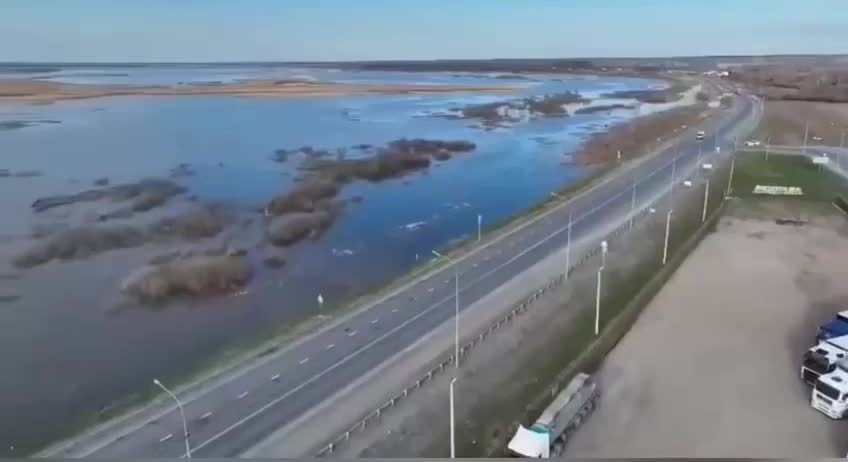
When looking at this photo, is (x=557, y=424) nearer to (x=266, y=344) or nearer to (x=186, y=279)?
(x=266, y=344)

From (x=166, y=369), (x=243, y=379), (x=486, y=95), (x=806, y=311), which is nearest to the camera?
(x=243, y=379)

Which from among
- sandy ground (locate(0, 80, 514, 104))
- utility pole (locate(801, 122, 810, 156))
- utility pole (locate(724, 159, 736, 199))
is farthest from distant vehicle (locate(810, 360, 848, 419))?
utility pole (locate(801, 122, 810, 156))

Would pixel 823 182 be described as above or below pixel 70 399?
above

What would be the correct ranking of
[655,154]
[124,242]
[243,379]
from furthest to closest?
[655,154] → [124,242] → [243,379]

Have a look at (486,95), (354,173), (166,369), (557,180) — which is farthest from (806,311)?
(486,95)

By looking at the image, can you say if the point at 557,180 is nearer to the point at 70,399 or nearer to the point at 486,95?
the point at 70,399

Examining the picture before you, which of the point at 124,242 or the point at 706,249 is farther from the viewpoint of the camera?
the point at 124,242

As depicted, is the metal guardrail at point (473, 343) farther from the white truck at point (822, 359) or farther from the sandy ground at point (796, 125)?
the sandy ground at point (796, 125)
